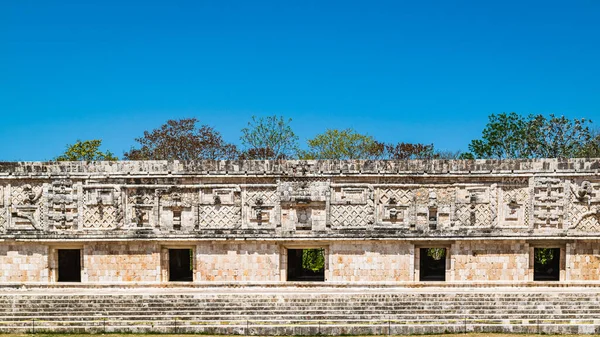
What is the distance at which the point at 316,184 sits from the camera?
16.2 m

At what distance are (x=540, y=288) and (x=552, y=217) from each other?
6.57ft

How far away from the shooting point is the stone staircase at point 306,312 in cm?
1362

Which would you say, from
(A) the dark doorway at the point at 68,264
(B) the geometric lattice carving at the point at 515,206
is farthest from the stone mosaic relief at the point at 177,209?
(B) the geometric lattice carving at the point at 515,206

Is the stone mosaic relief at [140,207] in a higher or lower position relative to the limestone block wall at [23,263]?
higher

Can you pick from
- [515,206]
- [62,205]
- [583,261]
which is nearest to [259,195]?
[62,205]

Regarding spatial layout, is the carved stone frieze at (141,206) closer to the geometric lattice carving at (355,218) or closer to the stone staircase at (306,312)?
the stone staircase at (306,312)

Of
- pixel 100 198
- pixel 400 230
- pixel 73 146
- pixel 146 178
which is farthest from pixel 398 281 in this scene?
pixel 73 146

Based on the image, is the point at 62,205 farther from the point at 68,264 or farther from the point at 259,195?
the point at 259,195

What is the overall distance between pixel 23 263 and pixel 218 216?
569cm

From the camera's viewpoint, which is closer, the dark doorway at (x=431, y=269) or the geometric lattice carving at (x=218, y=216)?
the geometric lattice carving at (x=218, y=216)

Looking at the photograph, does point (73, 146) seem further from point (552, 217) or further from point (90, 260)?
point (552, 217)

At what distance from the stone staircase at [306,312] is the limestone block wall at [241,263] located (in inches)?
22.8

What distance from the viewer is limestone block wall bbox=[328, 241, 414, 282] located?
635 inches

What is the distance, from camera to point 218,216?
16.2 metres
